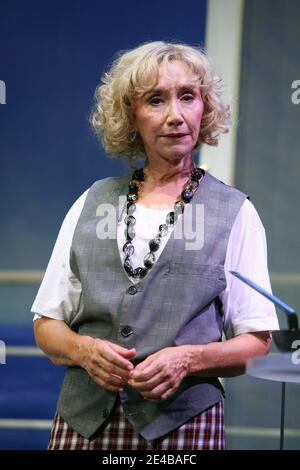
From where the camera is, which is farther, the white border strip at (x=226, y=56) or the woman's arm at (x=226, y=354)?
the white border strip at (x=226, y=56)

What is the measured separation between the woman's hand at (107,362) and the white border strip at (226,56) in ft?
2.15

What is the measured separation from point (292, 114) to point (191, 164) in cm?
50

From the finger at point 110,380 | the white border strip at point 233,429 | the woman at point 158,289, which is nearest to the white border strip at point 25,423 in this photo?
the white border strip at point 233,429

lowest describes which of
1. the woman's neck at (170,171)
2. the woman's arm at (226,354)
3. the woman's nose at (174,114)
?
the woman's arm at (226,354)

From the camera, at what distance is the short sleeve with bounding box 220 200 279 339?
163 centimetres

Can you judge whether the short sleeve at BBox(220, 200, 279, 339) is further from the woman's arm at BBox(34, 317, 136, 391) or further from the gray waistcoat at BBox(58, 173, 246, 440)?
the woman's arm at BBox(34, 317, 136, 391)

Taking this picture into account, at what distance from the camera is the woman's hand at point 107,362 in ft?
5.12

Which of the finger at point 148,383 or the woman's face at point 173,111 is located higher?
Result: the woman's face at point 173,111

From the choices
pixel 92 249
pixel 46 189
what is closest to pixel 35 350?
pixel 46 189

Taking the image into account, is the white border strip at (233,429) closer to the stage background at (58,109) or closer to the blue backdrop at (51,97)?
the stage background at (58,109)

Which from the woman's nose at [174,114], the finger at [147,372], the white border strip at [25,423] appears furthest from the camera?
the white border strip at [25,423]

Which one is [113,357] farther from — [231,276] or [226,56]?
[226,56]

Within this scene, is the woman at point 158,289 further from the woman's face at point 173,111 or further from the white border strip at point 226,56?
the white border strip at point 226,56

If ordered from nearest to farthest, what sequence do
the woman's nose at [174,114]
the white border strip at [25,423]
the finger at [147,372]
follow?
the finger at [147,372]
the woman's nose at [174,114]
the white border strip at [25,423]
